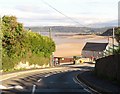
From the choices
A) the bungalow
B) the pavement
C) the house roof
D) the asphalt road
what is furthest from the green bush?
the bungalow

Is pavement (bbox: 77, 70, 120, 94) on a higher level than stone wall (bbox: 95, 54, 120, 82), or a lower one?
lower

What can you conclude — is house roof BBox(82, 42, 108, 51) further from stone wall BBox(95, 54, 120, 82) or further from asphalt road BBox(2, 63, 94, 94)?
asphalt road BBox(2, 63, 94, 94)

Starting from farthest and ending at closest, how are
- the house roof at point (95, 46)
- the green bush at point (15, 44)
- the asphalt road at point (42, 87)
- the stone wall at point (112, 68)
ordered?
the house roof at point (95, 46) < the green bush at point (15, 44) < the stone wall at point (112, 68) < the asphalt road at point (42, 87)

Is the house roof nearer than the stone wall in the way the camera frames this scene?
No

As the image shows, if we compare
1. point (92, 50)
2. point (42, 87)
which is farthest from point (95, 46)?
point (42, 87)

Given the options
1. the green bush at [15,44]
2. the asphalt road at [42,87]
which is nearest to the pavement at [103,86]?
the asphalt road at [42,87]

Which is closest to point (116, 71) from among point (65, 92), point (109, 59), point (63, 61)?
point (109, 59)

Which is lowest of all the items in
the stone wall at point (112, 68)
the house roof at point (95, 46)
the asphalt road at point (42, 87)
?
the asphalt road at point (42, 87)

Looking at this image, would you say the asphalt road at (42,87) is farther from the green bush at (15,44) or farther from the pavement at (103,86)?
the green bush at (15,44)

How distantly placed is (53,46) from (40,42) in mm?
9713

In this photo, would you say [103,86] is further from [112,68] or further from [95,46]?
[95,46]

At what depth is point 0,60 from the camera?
1821 inches

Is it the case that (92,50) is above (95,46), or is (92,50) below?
below

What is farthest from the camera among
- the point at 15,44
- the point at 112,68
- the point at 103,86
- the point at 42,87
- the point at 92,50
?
the point at 92,50
